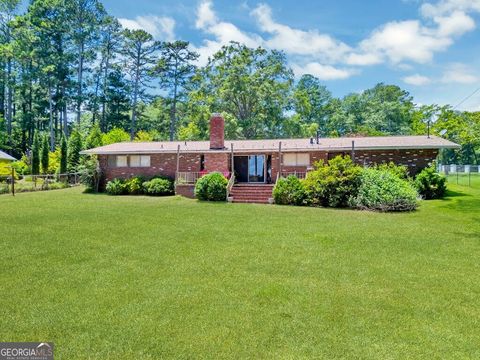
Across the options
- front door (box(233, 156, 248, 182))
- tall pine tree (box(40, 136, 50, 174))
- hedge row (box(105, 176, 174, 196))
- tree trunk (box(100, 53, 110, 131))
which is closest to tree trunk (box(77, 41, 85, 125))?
tree trunk (box(100, 53, 110, 131))

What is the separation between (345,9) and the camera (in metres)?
16.2

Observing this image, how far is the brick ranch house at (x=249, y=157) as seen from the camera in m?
19.2

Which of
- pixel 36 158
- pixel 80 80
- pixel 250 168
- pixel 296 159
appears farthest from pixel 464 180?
pixel 80 80

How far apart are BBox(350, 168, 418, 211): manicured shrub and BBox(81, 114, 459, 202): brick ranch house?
11.7ft

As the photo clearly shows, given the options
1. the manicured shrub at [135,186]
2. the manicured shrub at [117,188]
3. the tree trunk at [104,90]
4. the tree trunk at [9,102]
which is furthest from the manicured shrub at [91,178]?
the tree trunk at [104,90]

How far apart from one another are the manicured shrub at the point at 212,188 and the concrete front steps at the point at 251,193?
751 mm

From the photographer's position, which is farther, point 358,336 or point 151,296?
point 151,296

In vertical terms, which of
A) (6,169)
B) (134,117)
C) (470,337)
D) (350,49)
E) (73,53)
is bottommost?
(470,337)

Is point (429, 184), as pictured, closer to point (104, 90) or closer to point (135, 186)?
point (135, 186)

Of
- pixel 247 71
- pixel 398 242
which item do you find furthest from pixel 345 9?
pixel 247 71

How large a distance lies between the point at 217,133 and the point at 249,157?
2.59 metres

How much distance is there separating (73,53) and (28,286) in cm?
4456

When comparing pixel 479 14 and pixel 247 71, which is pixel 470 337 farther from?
pixel 247 71

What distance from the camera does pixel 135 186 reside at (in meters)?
21.5
